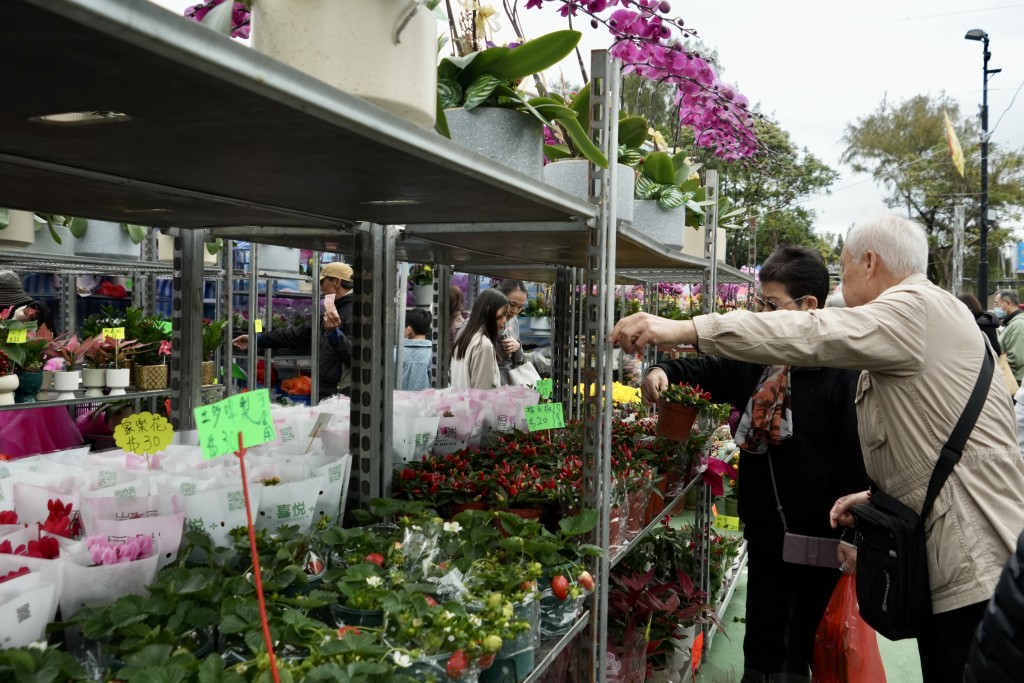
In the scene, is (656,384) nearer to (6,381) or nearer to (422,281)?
(6,381)

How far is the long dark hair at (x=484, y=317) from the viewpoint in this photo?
15.0 ft

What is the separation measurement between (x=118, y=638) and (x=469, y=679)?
0.47 meters

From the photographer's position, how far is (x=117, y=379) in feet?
13.9

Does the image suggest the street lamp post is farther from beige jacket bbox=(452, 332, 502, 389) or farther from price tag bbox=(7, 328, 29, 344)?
price tag bbox=(7, 328, 29, 344)

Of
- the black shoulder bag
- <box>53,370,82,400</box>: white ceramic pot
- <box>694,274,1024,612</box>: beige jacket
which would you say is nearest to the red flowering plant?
<box>694,274,1024,612</box>: beige jacket

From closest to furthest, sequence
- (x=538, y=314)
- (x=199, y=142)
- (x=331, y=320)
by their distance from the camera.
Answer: (x=199, y=142)
(x=331, y=320)
(x=538, y=314)

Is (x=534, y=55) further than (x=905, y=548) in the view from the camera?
No

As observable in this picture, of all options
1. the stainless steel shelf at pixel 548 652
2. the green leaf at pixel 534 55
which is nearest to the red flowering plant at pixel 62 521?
the stainless steel shelf at pixel 548 652

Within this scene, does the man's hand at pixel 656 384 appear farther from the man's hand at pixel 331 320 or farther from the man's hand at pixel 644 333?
the man's hand at pixel 331 320

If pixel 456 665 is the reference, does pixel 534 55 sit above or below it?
above

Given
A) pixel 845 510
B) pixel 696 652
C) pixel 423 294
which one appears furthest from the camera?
pixel 423 294

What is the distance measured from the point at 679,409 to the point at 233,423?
6.19 feet

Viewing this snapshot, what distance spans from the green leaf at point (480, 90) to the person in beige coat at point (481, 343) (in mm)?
2917

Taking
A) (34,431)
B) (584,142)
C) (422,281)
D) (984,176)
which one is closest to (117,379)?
(34,431)
